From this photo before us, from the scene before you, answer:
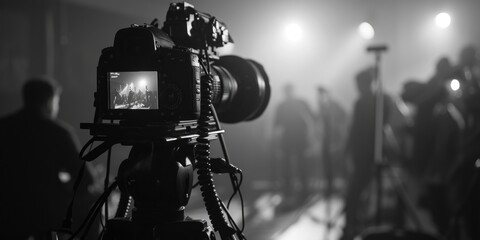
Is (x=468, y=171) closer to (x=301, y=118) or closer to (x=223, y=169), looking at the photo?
(x=223, y=169)

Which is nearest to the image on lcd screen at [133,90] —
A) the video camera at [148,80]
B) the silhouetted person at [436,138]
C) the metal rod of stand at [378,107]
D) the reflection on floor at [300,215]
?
the video camera at [148,80]

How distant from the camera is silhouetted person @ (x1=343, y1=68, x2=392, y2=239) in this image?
120 inches

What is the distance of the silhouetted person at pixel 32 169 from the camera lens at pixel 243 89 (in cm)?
90

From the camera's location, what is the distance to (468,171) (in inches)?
94.5

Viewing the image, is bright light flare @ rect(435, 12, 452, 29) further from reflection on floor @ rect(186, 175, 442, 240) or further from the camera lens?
the camera lens

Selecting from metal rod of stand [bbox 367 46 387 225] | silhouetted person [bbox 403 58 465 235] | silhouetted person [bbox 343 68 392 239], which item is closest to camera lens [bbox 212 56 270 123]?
metal rod of stand [bbox 367 46 387 225]

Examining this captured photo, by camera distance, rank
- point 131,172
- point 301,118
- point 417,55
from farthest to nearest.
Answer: point 417,55
point 301,118
point 131,172

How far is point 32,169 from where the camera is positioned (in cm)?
170

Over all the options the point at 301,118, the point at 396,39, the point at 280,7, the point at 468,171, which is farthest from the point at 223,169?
the point at 396,39

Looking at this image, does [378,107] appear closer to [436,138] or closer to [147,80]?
[436,138]

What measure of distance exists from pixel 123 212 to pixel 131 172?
0.58 ft

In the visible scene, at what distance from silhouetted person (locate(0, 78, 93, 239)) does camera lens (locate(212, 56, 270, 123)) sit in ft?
2.96

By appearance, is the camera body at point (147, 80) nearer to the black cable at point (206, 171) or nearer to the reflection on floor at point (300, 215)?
the black cable at point (206, 171)

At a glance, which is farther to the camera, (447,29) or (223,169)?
(447,29)
